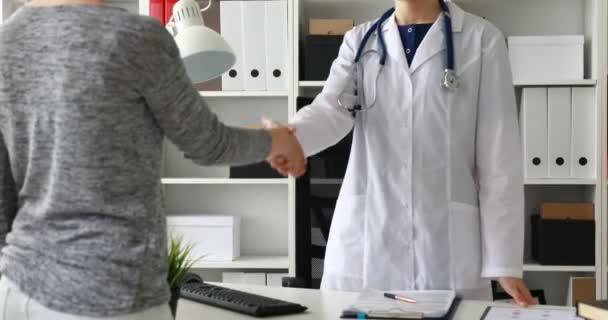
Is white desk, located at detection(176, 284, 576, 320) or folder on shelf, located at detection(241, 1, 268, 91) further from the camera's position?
folder on shelf, located at detection(241, 1, 268, 91)

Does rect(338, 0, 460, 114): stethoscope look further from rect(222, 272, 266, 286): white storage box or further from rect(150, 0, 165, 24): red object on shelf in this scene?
rect(222, 272, 266, 286): white storage box

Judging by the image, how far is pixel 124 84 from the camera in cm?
104

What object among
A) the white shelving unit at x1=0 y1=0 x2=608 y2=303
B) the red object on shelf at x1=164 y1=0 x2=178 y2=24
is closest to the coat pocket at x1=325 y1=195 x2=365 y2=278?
the red object on shelf at x1=164 y1=0 x2=178 y2=24

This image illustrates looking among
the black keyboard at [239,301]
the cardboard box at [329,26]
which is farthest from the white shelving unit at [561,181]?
the black keyboard at [239,301]

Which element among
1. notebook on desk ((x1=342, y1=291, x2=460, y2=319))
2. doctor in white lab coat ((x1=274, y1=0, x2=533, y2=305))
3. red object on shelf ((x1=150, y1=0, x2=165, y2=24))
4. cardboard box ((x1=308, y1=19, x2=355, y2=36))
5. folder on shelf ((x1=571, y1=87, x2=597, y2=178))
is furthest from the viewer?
cardboard box ((x1=308, y1=19, x2=355, y2=36))

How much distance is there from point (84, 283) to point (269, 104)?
2.78 m

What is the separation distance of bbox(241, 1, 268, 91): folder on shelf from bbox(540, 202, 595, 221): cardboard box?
4.28 ft

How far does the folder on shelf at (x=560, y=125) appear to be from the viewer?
330 centimetres

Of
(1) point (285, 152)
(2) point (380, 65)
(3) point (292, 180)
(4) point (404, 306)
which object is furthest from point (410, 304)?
(3) point (292, 180)

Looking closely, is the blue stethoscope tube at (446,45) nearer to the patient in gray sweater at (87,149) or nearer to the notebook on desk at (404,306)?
the notebook on desk at (404,306)

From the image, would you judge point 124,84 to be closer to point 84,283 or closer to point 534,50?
point 84,283

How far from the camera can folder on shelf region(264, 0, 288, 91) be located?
3.45 m

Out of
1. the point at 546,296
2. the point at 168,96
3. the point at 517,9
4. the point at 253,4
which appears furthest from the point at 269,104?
the point at 168,96

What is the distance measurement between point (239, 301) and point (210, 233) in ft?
6.33
